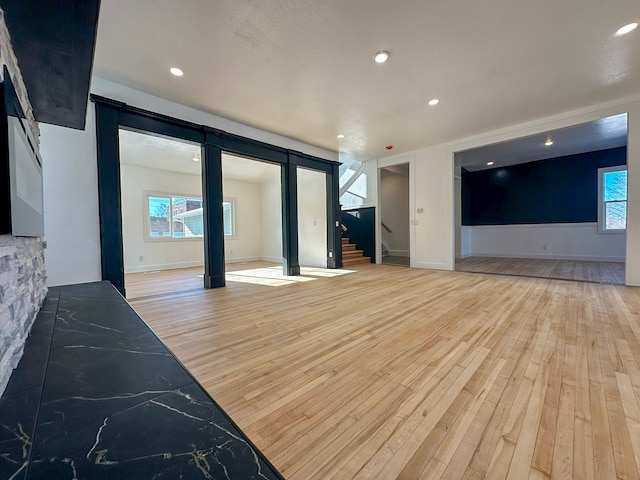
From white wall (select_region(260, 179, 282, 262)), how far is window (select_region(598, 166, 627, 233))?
27.4ft

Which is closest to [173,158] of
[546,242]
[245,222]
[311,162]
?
[245,222]

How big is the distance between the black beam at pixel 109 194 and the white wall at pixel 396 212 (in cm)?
683

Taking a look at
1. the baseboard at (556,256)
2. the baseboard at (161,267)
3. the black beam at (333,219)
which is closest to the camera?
the black beam at (333,219)

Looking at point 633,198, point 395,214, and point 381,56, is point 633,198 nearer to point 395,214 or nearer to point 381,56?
point 381,56

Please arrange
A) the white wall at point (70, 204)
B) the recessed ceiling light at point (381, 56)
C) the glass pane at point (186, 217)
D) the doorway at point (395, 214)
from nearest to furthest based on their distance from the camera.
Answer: the recessed ceiling light at point (381, 56) → the white wall at point (70, 204) → the glass pane at point (186, 217) → the doorway at point (395, 214)

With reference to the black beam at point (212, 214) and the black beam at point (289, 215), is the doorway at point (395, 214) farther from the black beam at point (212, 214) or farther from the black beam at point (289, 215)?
the black beam at point (212, 214)

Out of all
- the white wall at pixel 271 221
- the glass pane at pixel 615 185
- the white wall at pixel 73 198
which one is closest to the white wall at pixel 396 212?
the white wall at pixel 271 221

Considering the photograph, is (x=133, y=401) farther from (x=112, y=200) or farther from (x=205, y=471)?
(x=112, y=200)

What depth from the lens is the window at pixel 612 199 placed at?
635cm

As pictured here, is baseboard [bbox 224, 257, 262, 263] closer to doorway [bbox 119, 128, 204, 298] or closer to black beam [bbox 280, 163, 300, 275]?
doorway [bbox 119, 128, 204, 298]

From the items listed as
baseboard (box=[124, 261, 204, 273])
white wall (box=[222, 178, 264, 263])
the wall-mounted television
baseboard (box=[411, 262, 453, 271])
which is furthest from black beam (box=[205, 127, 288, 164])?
baseboard (box=[124, 261, 204, 273])

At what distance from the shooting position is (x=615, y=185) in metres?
6.43

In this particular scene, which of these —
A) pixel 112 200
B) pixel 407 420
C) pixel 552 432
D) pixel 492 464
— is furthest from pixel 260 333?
pixel 112 200

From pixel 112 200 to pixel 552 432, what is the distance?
428cm
